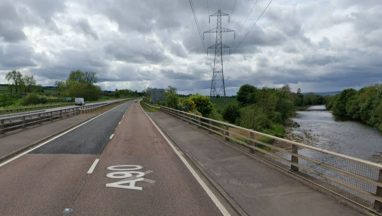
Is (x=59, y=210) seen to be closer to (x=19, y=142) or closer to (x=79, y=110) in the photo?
(x=19, y=142)

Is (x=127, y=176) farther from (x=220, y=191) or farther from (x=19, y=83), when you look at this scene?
(x=19, y=83)

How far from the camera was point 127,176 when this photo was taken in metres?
10.7

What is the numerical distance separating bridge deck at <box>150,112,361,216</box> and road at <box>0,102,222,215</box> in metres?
0.71

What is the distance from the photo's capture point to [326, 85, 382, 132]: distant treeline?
258 feet

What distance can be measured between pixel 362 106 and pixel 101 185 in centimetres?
9353

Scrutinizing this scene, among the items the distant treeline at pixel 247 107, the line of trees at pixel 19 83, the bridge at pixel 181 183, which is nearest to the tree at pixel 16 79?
the line of trees at pixel 19 83

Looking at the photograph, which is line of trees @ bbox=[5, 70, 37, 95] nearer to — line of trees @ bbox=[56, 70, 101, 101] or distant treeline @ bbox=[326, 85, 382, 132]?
line of trees @ bbox=[56, 70, 101, 101]

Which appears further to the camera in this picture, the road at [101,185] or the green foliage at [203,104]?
the green foliage at [203,104]

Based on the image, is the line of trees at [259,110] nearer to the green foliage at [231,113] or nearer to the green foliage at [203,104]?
the green foliage at [231,113]

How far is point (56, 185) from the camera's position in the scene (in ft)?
30.8

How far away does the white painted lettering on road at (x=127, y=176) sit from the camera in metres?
9.49

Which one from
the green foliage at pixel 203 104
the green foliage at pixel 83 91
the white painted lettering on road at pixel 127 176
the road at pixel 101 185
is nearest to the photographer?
the road at pixel 101 185

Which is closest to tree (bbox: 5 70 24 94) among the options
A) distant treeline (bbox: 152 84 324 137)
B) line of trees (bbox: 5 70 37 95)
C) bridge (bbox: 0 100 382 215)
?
line of trees (bbox: 5 70 37 95)

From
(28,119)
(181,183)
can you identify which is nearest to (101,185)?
(181,183)
